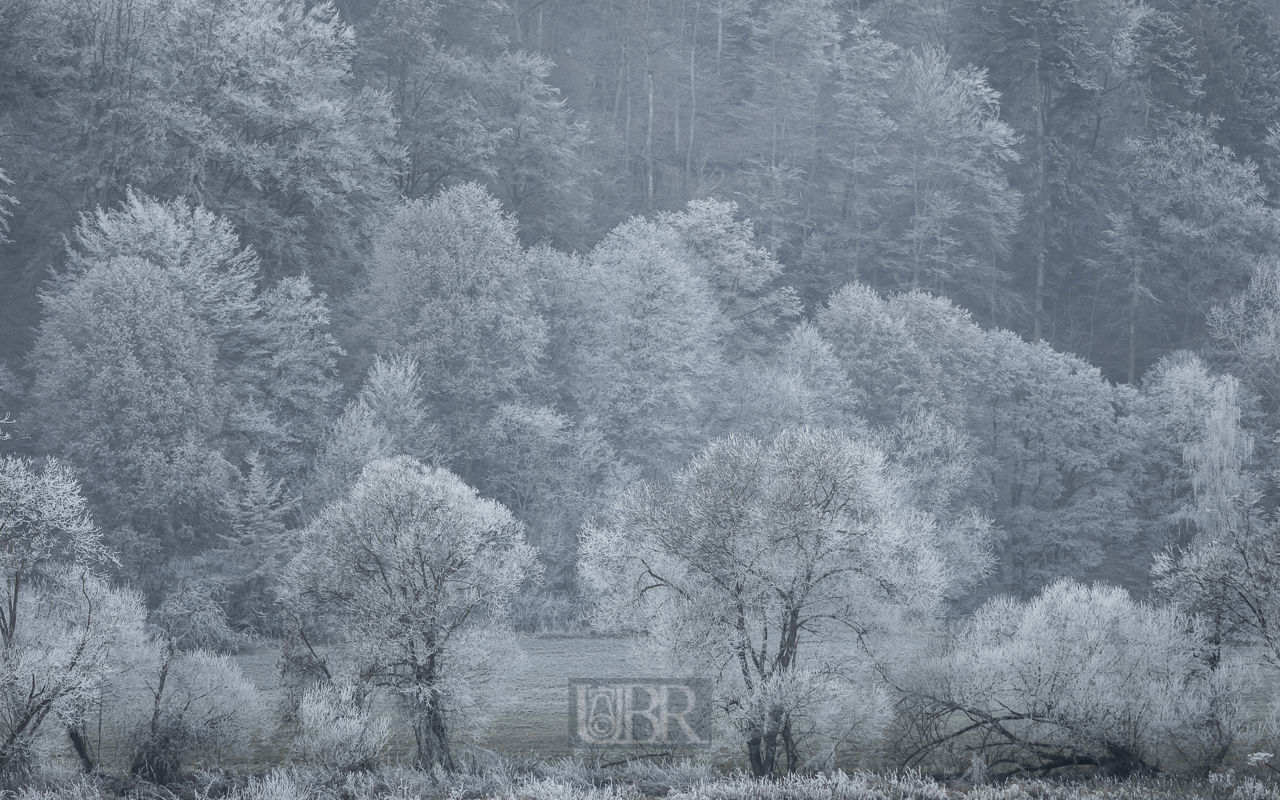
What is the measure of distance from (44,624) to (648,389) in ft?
100.0

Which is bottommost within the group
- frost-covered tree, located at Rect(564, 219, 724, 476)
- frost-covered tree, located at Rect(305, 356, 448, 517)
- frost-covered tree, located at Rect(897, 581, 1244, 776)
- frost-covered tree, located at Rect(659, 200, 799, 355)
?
frost-covered tree, located at Rect(897, 581, 1244, 776)

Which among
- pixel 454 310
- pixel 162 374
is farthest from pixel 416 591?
pixel 454 310

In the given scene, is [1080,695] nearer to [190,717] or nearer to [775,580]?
[775,580]

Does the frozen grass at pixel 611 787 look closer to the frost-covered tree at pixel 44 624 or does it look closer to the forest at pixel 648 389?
the forest at pixel 648 389

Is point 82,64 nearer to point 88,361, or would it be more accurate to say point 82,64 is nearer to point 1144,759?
point 88,361

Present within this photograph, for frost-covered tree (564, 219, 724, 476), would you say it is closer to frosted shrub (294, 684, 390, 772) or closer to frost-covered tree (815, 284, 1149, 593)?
frost-covered tree (815, 284, 1149, 593)

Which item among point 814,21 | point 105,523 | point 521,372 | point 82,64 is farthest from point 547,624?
point 814,21

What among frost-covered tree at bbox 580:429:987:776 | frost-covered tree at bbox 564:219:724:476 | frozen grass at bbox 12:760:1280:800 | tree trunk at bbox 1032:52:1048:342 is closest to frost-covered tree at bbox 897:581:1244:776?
frost-covered tree at bbox 580:429:987:776

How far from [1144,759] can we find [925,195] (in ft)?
168

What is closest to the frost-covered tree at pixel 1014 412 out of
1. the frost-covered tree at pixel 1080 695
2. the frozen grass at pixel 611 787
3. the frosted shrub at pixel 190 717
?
the frost-covered tree at pixel 1080 695

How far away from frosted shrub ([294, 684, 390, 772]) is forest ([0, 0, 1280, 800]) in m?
0.10

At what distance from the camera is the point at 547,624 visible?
156 ft

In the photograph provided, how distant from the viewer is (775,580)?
2778 cm

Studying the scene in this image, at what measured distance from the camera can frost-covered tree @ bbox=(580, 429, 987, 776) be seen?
27.0 meters
